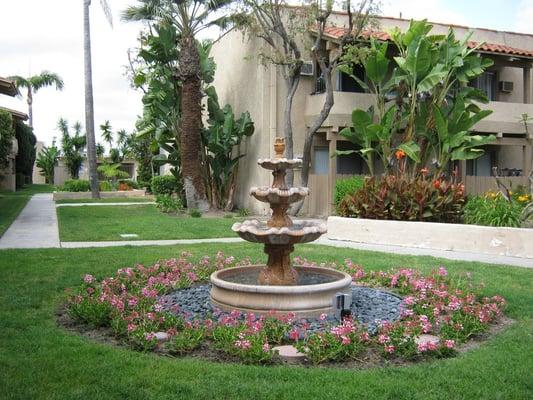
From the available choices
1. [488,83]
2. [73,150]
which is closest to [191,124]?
[488,83]

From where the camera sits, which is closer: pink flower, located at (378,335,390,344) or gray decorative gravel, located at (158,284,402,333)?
pink flower, located at (378,335,390,344)

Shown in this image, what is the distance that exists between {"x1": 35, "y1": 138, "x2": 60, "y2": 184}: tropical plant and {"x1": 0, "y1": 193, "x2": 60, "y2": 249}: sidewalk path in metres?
36.2

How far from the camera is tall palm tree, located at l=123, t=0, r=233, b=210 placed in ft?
68.4

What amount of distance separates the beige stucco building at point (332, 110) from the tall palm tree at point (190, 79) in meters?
1.84

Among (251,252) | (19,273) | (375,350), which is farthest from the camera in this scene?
(251,252)

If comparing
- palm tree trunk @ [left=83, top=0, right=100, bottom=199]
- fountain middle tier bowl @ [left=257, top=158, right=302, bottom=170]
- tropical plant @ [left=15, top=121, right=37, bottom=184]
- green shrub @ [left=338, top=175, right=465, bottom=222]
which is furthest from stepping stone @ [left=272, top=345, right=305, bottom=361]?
tropical plant @ [left=15, top=121, right=37, bottom=184]

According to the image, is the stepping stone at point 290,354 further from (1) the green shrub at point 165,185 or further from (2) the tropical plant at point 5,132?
(2) the tropical plant at point 5,132

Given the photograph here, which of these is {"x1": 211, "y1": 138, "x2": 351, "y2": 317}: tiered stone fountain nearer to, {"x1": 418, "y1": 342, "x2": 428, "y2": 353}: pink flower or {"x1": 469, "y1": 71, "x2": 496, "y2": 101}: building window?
{"x1": 418, "y1": 342, "x2": 428, "y2": 353}: pink flower

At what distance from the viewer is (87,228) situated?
1596 centimetres

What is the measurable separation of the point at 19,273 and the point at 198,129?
12489 millimetres

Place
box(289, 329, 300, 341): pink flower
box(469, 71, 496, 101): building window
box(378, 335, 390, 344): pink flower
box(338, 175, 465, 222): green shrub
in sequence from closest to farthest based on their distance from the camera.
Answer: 1. box(378, 335, 390, 344): pink flower
2. box(289, 329, 300, 341): pink flower
3. box(338, 175, 465, 222): green shrub
4. box(469, 71, 496, 101): building window

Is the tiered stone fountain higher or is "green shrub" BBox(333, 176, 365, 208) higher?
"green shrub" BBox(333, 176, 365, 208)

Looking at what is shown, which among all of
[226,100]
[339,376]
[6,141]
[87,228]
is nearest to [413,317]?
[339,376]

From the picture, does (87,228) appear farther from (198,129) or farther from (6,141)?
(6,141)
